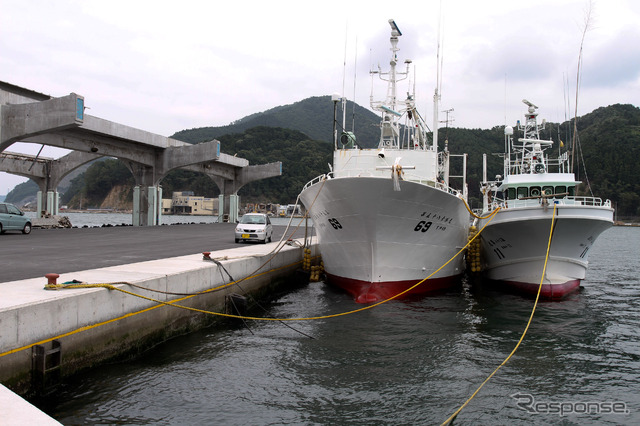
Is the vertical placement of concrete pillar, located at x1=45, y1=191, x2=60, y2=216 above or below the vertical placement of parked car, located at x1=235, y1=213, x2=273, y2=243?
above

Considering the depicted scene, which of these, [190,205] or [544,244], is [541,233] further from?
[190,205]

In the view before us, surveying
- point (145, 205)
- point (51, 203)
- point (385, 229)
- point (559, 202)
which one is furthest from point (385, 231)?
point (51, 203)

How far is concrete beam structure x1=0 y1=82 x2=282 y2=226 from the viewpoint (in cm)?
2358

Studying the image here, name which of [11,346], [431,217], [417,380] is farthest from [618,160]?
[11,346]

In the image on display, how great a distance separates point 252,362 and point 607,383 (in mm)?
6945

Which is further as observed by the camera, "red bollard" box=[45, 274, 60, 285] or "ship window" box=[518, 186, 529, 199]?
"ship window" box=[518, 186, 529, 199]

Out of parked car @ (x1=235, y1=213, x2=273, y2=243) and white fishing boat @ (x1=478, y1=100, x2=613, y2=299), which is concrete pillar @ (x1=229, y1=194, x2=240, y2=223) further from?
white fishing boat @ (x1=478, y1=100, x2=613, y2=299)

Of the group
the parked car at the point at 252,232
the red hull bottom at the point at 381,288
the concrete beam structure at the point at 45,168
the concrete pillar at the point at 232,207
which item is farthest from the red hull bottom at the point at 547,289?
the concrete pillar at the point at 232,207

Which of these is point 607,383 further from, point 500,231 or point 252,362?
point 500,231

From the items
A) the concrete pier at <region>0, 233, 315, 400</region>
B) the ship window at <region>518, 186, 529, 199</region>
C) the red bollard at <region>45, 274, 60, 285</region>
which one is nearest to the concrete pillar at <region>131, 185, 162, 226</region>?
the concrete pier at <region>0, 233, 315, 400</region>

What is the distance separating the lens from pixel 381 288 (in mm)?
14633

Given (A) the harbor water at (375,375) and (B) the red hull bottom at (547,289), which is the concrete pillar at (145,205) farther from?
(B) the red hull bottom at (547,289)

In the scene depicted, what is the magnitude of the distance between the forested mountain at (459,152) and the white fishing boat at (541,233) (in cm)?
534

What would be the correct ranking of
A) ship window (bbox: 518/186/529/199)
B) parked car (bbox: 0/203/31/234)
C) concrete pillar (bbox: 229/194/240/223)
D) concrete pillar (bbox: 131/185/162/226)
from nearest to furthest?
ship window (bbox: 518/186/529/199) → parked car (bbox: 0/203/31/234) → concrete pillar (bbox: 131/185/162/226) → concrete pillar (bbox: 229/194/240/223)
